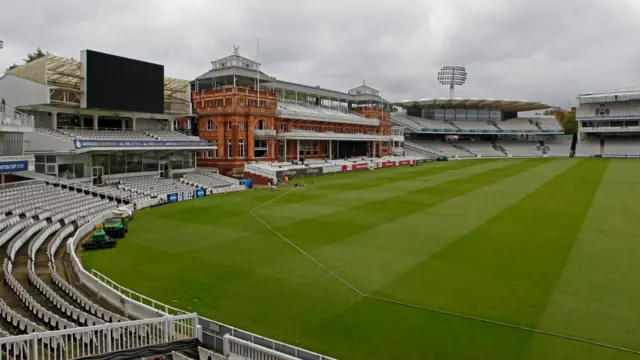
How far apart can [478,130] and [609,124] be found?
25.8 metres

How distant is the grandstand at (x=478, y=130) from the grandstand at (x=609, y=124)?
5.08 metres

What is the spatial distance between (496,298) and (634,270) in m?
6.92

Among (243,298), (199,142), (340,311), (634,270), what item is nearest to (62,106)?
(199,142)

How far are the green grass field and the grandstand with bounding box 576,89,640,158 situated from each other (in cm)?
7087

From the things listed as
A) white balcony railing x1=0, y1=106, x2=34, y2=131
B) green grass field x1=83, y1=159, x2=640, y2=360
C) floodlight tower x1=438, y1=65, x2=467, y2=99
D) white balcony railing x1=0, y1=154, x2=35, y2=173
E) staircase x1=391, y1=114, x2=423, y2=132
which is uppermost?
floodlight tower x1=438, y1=65, x2=467, y2=99

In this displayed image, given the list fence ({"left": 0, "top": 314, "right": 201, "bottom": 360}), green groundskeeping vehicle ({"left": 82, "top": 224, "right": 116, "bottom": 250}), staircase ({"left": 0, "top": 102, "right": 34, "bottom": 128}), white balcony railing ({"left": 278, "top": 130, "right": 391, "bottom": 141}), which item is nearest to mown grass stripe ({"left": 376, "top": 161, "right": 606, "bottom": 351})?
fence ({"left": 0, "top": 314, "right": 201, "bottom": 360})

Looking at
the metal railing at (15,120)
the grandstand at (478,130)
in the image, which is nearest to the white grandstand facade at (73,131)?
the metal railing at (15,120)

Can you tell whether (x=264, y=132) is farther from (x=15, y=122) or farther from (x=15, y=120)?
(x=15, y=122)

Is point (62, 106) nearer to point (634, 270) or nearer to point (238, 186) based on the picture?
point (238, 186)

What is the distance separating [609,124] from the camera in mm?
100312

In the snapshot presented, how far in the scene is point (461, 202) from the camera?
3681 cm

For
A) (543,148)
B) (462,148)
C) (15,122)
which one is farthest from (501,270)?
(543,148)

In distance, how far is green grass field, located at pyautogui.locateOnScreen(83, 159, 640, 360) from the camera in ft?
43.4

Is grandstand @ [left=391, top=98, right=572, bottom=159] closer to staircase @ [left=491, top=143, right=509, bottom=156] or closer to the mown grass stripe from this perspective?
staircase @ [left=491, top=143, right=509, bottom=156]
